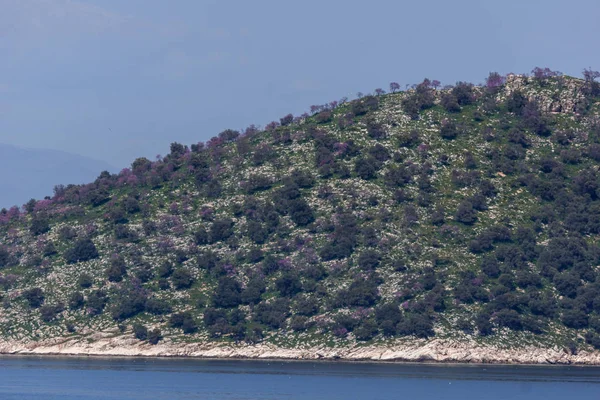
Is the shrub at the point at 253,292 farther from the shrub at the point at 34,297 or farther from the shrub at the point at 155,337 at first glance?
the shrub at the point at 34,297

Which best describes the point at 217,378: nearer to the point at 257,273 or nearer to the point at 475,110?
the point at 257,273

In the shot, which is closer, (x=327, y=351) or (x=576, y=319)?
(x=576, y=319)

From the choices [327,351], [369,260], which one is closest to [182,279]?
[369,260]

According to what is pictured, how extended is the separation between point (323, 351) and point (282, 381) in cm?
2397

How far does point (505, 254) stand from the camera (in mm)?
142625

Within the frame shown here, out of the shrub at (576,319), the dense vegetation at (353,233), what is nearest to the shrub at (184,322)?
the dense vegetation at (353,233)

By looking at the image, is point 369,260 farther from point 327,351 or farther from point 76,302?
point 76,302

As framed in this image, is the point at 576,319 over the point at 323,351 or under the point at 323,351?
over

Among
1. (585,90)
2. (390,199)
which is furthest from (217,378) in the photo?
(585,90)

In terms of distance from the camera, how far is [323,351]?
131 meters

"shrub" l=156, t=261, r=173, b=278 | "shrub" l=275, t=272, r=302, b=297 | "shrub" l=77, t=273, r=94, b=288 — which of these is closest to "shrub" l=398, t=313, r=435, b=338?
"shrub" l=275, t=272, r=302, b=297

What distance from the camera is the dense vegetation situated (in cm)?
13538

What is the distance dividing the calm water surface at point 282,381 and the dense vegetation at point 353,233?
10788 mm

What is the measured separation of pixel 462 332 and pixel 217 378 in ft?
115
